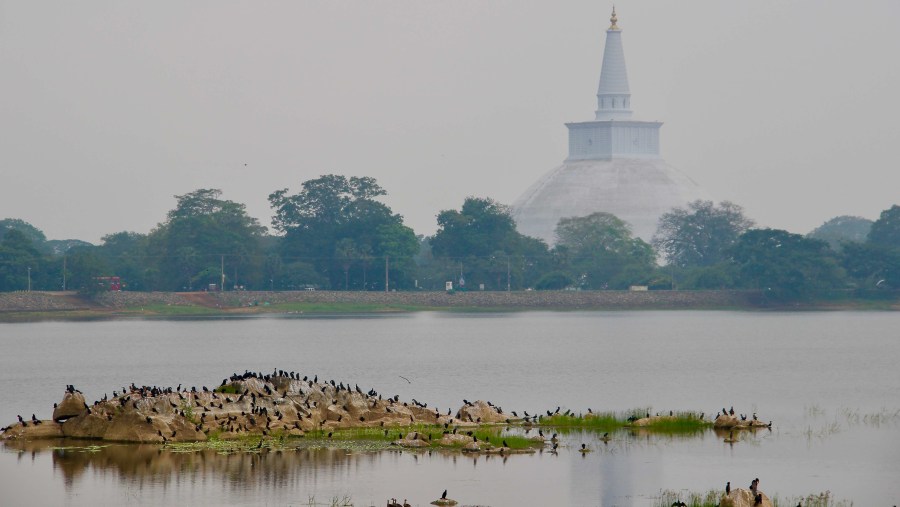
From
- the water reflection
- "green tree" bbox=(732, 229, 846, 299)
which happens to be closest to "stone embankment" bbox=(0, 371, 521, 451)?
the water reflection

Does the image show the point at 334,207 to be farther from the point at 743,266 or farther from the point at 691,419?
the point at 691,419

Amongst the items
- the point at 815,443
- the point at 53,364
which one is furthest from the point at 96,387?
the point at 815,443

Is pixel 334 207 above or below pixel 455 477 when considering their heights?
above

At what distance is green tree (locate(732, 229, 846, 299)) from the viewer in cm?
12550

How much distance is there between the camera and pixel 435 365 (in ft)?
228

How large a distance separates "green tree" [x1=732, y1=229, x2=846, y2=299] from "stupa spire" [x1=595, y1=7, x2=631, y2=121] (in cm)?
4484

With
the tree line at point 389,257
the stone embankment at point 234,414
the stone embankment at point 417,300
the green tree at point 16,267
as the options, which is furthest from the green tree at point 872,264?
the stone embankment at point 234,414

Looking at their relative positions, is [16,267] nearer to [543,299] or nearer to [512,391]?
[543,299]

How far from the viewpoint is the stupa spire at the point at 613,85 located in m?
171

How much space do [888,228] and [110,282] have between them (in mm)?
69010

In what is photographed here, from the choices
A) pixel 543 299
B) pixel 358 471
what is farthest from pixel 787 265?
pixel 358 471

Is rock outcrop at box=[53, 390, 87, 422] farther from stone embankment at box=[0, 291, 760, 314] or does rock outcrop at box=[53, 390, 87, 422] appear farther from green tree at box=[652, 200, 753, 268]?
green tree at box=[652, 200, 753, 268]

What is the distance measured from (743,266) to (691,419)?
90.0m

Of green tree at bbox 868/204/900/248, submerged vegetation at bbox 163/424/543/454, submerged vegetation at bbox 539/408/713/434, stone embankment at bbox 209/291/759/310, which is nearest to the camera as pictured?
submerged vegetation at bbox 163/424/543/454
